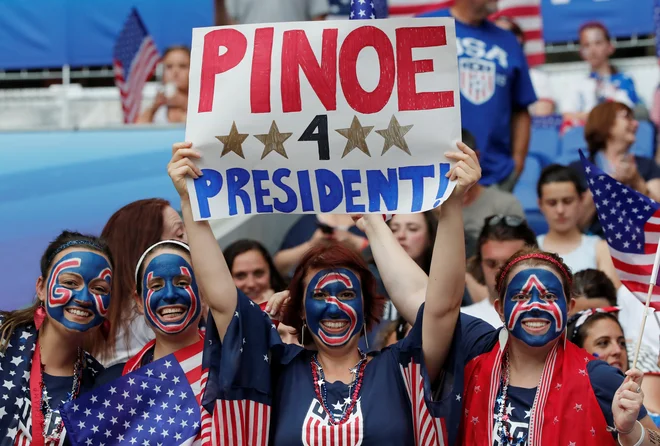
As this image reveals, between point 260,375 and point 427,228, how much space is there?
2.58 metres

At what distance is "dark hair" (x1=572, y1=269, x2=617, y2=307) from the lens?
20.9ft

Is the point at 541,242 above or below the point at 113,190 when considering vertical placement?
below

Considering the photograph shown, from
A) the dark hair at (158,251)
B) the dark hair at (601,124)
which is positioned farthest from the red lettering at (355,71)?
the dark hair at (601,124)

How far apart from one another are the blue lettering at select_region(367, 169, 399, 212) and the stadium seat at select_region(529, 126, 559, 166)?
239 inches

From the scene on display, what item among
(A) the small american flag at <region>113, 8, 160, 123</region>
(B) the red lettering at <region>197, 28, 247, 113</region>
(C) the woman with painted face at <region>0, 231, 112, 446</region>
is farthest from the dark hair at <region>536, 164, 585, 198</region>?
(A) the small american flag at <region>113, 8, 160, 123</region>

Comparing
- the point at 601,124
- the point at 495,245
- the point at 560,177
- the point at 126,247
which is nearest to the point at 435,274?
the point at 126,247

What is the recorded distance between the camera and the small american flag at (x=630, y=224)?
195 inches

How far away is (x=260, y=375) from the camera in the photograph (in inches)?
173

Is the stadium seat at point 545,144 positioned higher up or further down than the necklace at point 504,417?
higher up

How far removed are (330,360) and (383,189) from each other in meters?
0.68

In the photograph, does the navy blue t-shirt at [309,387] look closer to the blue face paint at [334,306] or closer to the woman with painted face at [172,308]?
the blue face paint at [334,306]

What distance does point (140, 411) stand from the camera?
4.62 m

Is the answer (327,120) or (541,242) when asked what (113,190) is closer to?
(541,242)

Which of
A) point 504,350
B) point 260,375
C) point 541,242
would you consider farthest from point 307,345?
point 541,242
